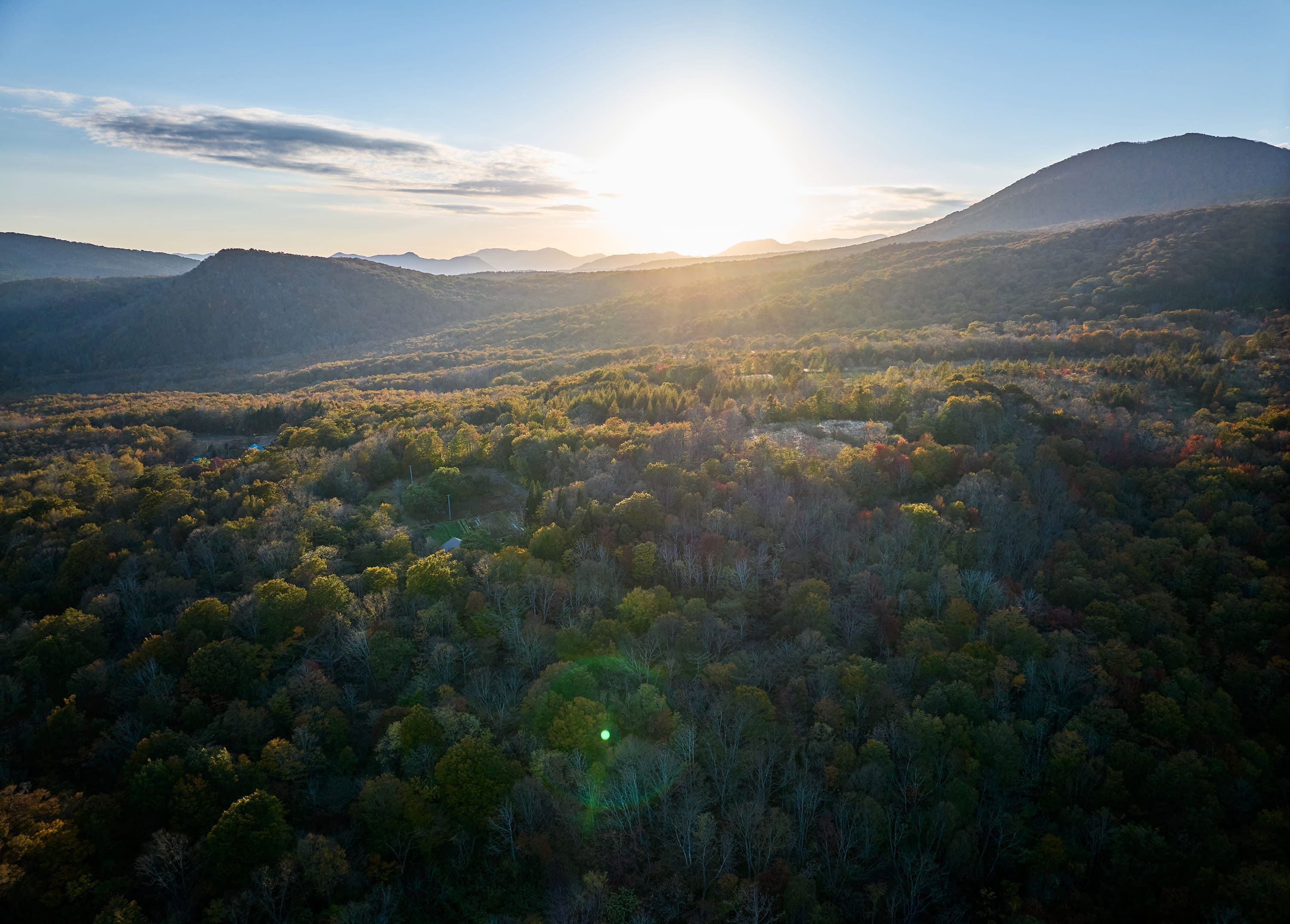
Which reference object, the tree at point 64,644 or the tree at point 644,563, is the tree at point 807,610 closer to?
the tree at point 644,563

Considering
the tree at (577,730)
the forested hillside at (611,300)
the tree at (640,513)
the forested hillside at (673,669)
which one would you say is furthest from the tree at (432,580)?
the forested hillside at (611,300)

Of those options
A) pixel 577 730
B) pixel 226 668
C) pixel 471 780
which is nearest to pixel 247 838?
pixel 471 780

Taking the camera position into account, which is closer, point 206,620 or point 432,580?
point 206,620

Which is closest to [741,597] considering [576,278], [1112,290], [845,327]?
[845,327]

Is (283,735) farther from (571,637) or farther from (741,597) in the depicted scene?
(741,597)

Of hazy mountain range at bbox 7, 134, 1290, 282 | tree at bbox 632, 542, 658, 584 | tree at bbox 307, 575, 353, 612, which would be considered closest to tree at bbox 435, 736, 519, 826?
tree at bbox 307, 575, 353, 612

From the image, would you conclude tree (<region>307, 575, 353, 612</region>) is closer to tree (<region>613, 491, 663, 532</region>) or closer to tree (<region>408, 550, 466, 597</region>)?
tree (<region>408, 550, 466, 597</region>)

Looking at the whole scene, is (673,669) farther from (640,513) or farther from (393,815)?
(393,815)
